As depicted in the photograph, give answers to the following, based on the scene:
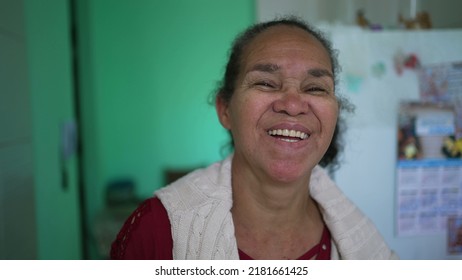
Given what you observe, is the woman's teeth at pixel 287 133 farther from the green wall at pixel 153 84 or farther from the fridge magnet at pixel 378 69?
the green wall at pixel 153 84

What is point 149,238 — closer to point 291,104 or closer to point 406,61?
point 291,104

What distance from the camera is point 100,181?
2.11 meters

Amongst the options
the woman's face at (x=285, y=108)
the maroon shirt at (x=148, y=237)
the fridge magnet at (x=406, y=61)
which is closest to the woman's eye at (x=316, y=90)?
the woman's face at (x=285, y=108)

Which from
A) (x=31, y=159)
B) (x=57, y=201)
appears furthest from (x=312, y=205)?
(x=57, y=201)

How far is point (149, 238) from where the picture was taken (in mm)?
682

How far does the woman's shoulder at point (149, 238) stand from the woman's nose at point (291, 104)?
0.30 m

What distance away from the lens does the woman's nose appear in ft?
2.16

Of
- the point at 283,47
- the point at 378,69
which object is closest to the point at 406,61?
the point at 378,69

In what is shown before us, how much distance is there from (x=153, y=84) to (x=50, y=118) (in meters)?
1.01

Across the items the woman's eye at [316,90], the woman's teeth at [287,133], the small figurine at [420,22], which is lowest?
the woman's teeth at [287,133]

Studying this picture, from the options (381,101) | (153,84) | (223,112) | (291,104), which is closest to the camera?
(291,104)

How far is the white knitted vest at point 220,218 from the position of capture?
68 cm

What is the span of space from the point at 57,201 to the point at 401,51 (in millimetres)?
1315
